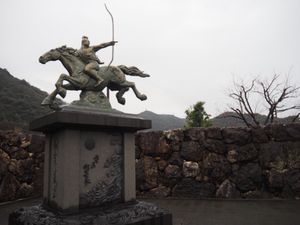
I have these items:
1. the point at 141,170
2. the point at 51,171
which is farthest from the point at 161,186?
the point at 51,171

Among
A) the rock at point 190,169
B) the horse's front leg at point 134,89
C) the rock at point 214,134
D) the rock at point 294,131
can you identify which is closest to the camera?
the horse's front leg at point 134,89

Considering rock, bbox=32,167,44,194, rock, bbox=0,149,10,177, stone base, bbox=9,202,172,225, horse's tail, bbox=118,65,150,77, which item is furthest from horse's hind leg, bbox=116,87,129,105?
rock, bbox=32,167,44,194

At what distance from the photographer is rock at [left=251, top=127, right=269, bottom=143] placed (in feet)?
26.9

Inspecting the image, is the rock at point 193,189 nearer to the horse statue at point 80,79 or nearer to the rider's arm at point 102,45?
the horse statue at point 80,79

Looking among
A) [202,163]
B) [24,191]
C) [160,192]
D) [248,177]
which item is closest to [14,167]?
[24,191]

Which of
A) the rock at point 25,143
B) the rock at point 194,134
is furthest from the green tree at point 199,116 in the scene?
the rock at point 25,143

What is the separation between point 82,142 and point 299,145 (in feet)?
22.3

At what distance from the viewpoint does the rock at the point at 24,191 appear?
317 inches

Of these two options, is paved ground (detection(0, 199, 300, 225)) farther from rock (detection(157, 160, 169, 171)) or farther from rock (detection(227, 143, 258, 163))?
rock (detection(227, 143, 258, 163))

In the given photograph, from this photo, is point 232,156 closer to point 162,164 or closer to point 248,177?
point 248,177

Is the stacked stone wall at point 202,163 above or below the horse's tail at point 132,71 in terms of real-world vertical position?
below

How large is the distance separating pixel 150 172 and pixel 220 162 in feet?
7.65

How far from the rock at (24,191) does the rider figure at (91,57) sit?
562 centimetres

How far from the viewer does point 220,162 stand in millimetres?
8391
